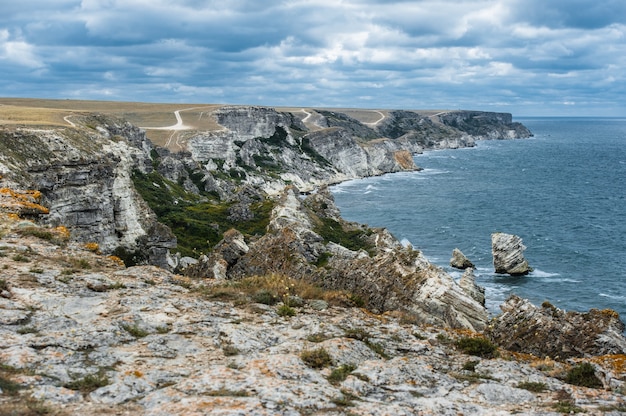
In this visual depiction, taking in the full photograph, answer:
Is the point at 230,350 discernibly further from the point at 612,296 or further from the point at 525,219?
the point at 525,219

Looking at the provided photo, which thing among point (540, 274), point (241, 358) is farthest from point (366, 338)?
point (540, 274)

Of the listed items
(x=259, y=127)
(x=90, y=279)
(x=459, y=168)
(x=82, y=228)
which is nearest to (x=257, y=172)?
(x=259, y=127)

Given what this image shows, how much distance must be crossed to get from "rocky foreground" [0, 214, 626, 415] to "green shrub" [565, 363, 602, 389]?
1.0 inches

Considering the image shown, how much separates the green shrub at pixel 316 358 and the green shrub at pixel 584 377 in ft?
19.6

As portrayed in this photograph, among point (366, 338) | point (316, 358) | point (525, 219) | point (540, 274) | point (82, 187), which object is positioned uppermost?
point (82, 187)

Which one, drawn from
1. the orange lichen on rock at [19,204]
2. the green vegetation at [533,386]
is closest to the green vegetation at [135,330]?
the green vegetation at [533,386]

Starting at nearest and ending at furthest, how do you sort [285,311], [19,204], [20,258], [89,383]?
[89,383]
[285,311]
[20,258]
[19,204]

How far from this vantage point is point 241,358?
11.8 m

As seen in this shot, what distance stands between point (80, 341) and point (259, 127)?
175795mm

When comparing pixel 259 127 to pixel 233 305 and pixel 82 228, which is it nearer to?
pixel 82 228

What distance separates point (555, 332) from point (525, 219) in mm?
80966

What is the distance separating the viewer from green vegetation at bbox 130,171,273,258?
64106mm

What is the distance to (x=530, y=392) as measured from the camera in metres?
11.3

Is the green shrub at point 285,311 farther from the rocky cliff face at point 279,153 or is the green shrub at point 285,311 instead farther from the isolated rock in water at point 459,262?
the rocky cliff face at point 279,153
